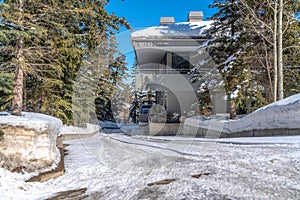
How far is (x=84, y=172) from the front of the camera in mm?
5117

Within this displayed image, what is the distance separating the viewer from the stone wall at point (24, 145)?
4418 millimetres

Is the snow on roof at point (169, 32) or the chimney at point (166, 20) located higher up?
the chimney at point (166, 20)

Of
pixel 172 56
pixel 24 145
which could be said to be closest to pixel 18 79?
pixel 24 145

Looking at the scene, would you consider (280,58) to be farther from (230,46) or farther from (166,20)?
(166,20)

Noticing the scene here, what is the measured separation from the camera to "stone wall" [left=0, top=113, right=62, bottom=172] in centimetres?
442

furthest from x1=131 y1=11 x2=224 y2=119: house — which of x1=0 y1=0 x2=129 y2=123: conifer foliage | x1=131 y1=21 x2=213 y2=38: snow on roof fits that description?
x1=0 y1=0 x2=129 y2=123: conifer foliage

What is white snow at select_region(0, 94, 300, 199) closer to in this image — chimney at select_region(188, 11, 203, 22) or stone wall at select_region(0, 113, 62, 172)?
stone wall at select_region(0, 113, 62, 172)

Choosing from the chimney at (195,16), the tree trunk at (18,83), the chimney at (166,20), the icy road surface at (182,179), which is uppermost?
the chimney at (195,16)

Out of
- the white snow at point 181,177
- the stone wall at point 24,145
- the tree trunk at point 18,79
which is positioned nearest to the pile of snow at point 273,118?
the white snow at point 181,177

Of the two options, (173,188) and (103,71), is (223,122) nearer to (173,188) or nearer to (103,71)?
(173,188)

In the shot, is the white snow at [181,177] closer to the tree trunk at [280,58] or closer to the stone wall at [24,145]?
the stone wall at [24,145]

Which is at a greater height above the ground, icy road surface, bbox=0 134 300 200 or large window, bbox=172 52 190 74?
large window, bbox=172 52 190 74

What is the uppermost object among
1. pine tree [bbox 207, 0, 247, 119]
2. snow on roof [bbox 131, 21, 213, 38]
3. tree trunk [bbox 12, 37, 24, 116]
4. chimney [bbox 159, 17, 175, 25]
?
chimney [bbox 159, 17, 175, 25]

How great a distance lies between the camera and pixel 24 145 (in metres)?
4.54
